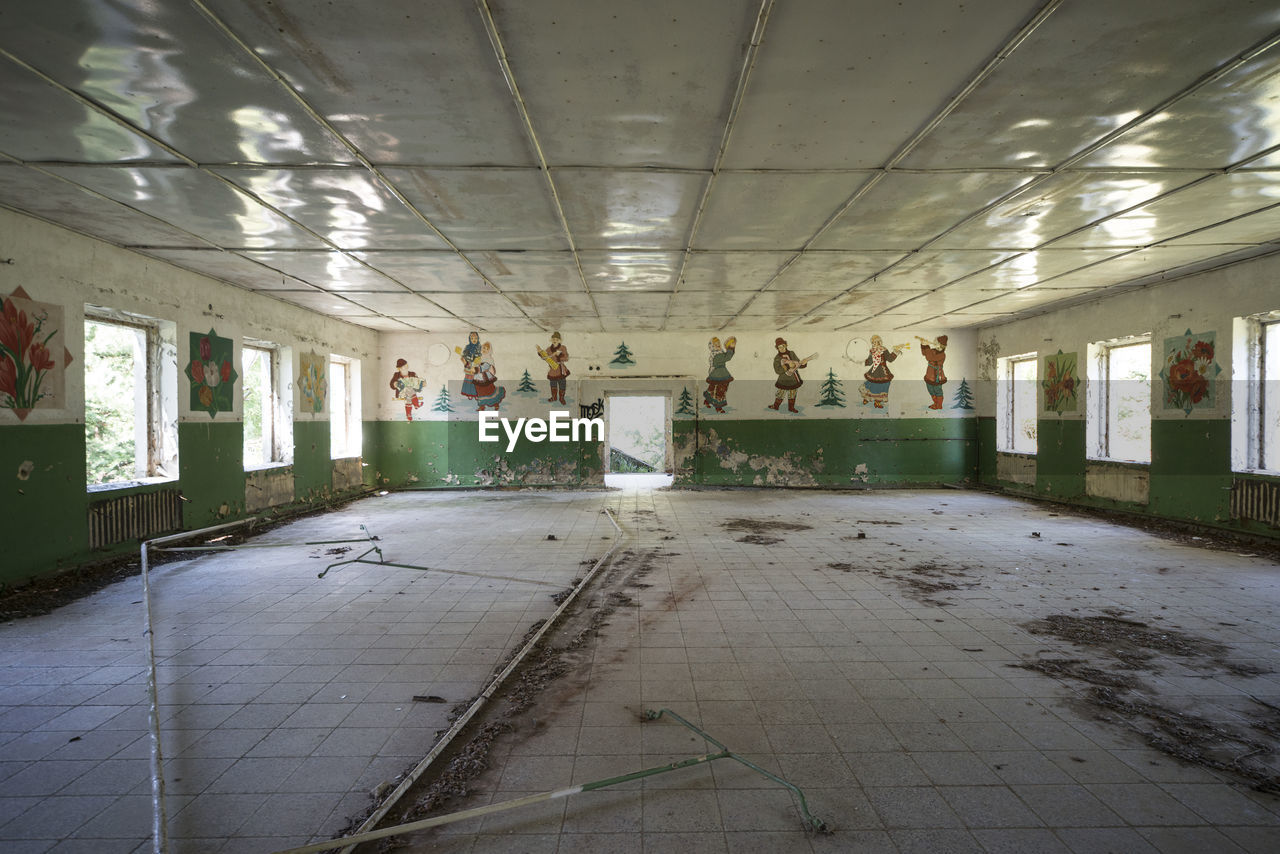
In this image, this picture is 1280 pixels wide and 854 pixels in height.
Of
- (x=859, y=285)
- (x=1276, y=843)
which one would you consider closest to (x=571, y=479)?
(x=859, y=285)

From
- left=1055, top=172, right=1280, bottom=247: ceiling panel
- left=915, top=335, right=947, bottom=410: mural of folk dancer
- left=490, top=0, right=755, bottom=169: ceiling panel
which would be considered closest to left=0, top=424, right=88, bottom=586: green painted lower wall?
left=490, top=0, right=755, bottom=169: ceiling panel

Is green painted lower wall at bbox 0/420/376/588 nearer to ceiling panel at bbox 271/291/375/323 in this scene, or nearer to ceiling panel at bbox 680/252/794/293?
ceiling panel at bbox 271/291/375/323

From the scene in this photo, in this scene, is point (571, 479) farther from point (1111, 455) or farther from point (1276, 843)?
point (1276, 843)

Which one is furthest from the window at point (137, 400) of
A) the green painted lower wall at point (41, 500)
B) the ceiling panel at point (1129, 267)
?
the ceiling panel at point (1129, 267)

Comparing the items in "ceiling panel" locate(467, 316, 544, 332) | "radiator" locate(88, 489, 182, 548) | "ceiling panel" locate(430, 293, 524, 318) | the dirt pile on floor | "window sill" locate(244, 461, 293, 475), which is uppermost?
"ceiling panel" locate(430, 293, 524, 318)

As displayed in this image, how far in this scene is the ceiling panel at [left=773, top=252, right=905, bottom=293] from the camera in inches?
243

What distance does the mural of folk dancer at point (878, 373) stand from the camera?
11586mm

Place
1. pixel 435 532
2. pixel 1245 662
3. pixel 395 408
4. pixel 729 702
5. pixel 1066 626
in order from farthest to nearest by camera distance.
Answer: pixel 395 408 < pixel 435 532 < pixel 1066 626 < pixel 1245 662 < pixel 729 702

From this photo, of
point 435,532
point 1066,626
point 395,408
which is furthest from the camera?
point 395,408

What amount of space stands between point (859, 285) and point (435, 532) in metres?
6.31

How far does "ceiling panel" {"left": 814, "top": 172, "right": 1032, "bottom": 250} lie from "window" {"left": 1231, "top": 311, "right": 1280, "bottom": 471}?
425 cm

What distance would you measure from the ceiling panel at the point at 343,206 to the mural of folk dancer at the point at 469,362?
18.6 ft

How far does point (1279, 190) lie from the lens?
4.40 meters

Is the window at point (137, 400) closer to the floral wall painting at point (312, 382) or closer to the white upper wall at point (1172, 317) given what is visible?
the floral wall painting at point (312, 382)
